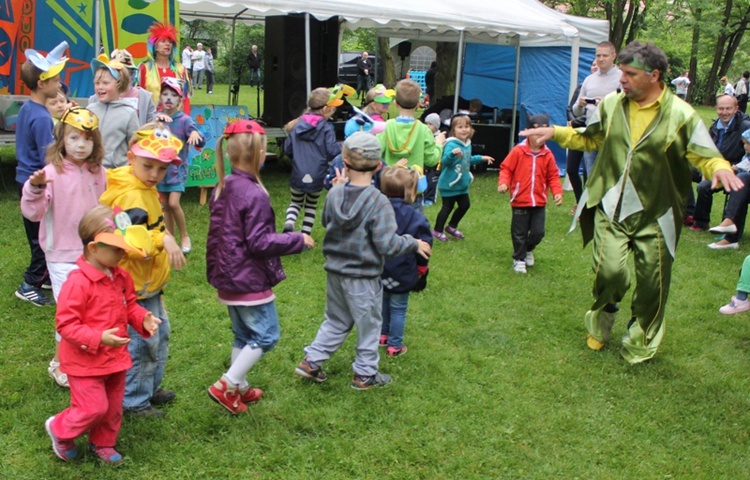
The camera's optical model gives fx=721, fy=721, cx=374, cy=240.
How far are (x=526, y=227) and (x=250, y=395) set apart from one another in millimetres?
3697

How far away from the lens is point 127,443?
3617 mm

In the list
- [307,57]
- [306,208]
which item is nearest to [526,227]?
[306,208]

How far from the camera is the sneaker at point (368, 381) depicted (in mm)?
4332

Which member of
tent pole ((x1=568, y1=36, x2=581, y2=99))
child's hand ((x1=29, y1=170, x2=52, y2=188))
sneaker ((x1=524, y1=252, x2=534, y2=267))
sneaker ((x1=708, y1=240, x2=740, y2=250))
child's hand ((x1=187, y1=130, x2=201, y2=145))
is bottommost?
sneaker ((x1=708, y1=240, x2=740, y2=250))

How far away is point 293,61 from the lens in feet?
36.9

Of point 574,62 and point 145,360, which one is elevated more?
point 574,62

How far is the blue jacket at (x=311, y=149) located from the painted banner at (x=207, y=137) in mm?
2585

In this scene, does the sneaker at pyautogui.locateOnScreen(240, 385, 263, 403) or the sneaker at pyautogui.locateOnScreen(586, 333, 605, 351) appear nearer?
the sneaker at pyautogui.locateOnScreen(240, 385, 263, 403)

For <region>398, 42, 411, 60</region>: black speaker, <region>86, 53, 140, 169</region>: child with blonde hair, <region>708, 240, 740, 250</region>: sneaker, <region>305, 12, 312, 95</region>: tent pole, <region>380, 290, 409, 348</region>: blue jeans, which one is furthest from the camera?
<region>398, 42, 411, 60</region>: black speaker

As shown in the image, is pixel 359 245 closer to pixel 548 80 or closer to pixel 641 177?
pixel 641 177

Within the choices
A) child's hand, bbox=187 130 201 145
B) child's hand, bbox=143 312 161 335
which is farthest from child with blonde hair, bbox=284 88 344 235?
child's hand, bbox=143 312 161 335

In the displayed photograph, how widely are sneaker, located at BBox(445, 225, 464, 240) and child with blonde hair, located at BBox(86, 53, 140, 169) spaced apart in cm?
406

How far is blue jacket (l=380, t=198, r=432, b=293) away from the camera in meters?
4.46

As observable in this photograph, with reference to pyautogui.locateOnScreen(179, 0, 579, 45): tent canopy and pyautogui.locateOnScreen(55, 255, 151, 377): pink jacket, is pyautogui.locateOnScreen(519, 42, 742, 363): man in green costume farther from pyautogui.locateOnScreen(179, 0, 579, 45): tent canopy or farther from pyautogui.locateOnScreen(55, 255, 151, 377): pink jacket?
pyautogui.locateOnScreen(179, 0, 579, 45): tent canopy
